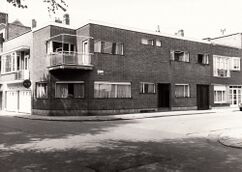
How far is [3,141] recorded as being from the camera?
10.1 m

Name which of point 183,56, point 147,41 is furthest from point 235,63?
point 147,41

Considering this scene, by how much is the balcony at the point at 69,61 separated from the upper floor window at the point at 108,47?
121 centimetres

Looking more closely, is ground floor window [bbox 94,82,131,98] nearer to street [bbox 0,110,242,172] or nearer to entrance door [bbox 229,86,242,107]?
street [bbox 0,110,242,172]

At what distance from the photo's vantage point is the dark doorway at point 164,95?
2755 centimetres

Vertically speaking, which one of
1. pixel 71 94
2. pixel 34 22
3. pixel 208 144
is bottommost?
pixel 208 144

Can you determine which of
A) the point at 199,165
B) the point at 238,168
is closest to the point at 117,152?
the point at 199,165

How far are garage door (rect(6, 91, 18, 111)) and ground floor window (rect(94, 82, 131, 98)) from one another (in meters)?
10.6

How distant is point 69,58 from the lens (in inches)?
871

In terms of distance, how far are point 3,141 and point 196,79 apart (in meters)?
23.7

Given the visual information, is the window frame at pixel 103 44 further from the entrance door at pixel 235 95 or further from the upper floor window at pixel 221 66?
the entrance door at pixel 235 95

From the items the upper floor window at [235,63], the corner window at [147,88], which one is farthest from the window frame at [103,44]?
the upper floor window at [235,63]

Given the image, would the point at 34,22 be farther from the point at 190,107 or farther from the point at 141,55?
the point at 190,107

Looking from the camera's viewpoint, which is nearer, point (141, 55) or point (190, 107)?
point (141, 55)

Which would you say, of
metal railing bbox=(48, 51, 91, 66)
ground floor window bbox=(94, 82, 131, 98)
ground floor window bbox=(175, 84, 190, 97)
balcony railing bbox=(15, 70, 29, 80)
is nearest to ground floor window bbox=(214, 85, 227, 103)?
ground floor window bbox=(175, 84, 190, 97)
